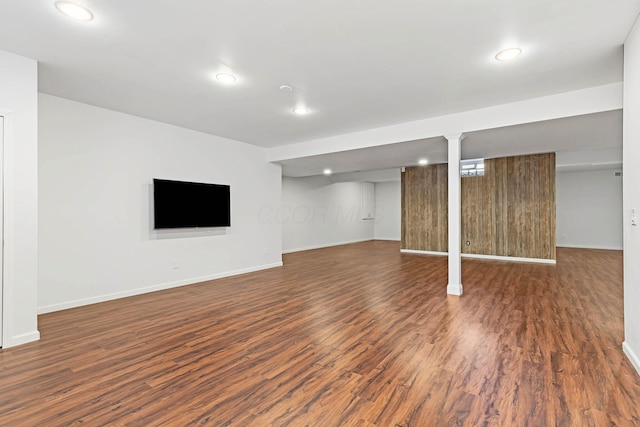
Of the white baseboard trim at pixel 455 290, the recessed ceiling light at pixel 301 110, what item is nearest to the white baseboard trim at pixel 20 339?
the recessed ceiling light at pixel 301 110

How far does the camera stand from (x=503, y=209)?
7.91 meters

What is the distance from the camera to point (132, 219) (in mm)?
4691

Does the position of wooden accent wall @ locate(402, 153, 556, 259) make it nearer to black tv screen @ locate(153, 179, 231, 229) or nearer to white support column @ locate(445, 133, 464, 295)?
white support column @ locate(445, 133, 464, 295)

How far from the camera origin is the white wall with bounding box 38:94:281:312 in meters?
3.92

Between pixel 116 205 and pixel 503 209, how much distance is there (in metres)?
8.34

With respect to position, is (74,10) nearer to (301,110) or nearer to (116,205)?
(301,110)

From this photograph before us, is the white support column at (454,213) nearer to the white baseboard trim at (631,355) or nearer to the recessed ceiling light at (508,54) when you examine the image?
the recessed ceiling light at (508,54)

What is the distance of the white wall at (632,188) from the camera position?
2373 millimetres

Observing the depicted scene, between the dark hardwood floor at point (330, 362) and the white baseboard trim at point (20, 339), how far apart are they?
96 millimetres

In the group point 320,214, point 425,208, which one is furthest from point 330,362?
point 320,214

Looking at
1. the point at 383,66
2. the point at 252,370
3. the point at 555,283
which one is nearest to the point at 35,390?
the point at 252,370

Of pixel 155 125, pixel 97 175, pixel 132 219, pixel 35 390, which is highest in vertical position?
pixel 155 125

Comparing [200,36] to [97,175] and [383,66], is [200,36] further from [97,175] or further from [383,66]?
[97,175]

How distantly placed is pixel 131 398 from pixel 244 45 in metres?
2.84
